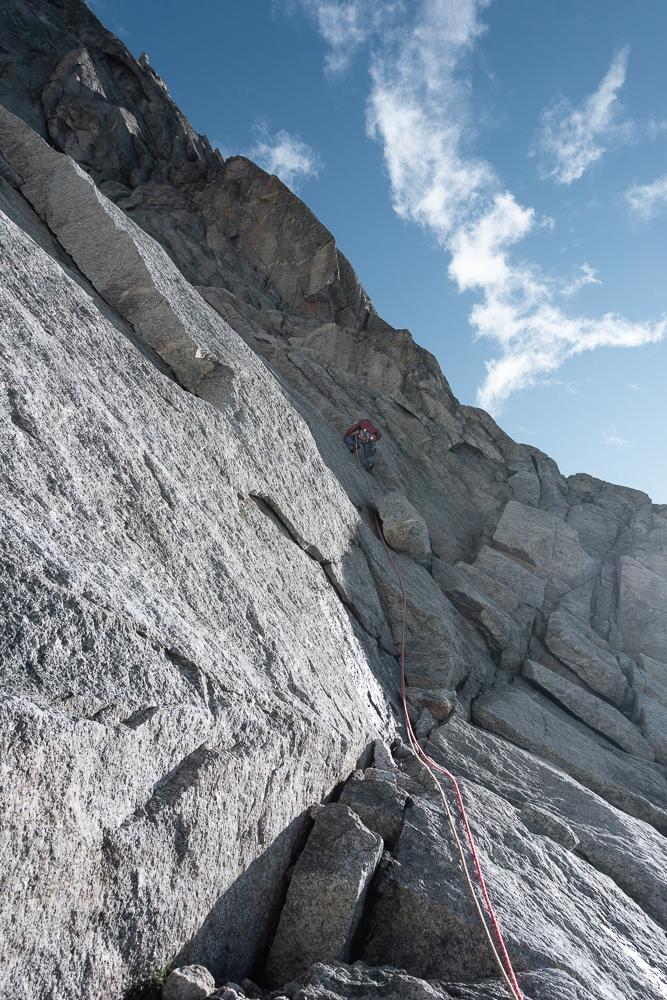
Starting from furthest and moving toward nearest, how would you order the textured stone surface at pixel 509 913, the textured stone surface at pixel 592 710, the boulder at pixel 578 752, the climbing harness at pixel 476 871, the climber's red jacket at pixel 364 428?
the climber's red jacket at pixel 364 428 → the textured stone surface at pixel 592 710 → the boulder at pixel 578 752 → the textured stone surface at pixel 509 913 → the climbing harness at pixel 476 871

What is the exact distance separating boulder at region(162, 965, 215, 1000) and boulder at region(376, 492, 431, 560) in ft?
39.4

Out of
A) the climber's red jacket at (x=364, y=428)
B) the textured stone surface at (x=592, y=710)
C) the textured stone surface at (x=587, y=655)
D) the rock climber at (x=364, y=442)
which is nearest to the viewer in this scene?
the textured stone surface at (x=592, y=710)

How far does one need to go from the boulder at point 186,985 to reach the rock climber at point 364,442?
1622 centimetres

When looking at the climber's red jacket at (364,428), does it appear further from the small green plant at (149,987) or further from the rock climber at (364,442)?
the small green plant at (149,987)

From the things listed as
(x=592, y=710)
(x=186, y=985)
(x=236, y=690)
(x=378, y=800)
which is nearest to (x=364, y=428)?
(x=592, y=710)

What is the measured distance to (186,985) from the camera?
456cm

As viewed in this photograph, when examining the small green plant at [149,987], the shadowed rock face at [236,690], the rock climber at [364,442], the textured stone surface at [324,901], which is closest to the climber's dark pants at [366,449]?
the rock climber at [364,442]

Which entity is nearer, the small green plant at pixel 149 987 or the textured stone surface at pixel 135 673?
the textured stone surface at pixel 135 673

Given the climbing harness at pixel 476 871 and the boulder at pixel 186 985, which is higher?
the climbing harness at pixel 476 871

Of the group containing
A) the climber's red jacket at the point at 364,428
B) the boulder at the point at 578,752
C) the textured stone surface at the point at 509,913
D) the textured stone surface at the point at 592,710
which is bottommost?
the textured stone surface at the point at 509,913

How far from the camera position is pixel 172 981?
4.59 meters

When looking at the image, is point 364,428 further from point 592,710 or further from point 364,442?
point 592,710

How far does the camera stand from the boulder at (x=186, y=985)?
14.9 ft

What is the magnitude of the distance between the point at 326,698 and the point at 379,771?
1.21m
